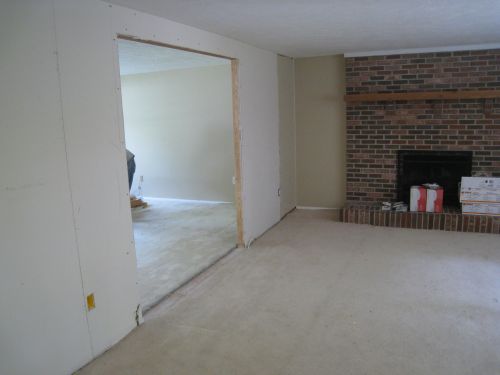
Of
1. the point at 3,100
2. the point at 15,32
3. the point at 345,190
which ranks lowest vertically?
the point at 345,190

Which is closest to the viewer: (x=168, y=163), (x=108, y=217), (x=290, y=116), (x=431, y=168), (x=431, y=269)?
(x=108, y=217)

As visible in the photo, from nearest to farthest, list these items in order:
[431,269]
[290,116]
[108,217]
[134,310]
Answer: [108,217], [134,310], [431,269], [290,116]

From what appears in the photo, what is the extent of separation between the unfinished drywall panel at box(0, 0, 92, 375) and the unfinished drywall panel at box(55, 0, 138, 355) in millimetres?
76

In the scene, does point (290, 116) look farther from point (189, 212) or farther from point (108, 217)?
point (108, 217)

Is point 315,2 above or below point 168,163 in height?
above

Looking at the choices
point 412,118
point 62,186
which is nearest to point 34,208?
point 62,186

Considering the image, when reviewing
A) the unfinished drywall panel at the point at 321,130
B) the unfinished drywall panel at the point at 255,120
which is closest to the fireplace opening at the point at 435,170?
the unfinished drywall panel at the point at 321,130

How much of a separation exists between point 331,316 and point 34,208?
2017 millimetres

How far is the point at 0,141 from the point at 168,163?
5315mm

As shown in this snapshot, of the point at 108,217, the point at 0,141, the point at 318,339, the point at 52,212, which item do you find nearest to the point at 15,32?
the point at 0,141

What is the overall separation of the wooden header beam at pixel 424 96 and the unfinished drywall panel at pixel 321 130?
0.47 metres

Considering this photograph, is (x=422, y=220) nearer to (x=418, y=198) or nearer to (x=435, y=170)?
(x=418, y=198)

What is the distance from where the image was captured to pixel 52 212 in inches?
85.7

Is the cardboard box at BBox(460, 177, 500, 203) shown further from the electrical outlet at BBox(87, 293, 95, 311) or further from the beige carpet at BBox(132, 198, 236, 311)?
the electrical outlet at BBox(87, 293, 95, 311)
